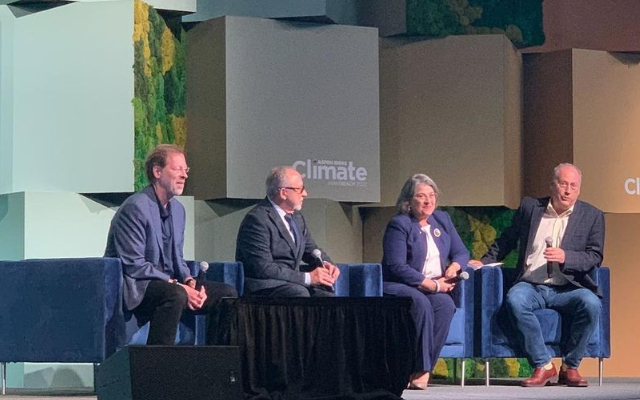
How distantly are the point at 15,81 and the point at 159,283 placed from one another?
6.87ft

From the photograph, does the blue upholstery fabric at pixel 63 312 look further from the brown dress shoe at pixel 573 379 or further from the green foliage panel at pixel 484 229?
the green foliage panel at pixel 484 229

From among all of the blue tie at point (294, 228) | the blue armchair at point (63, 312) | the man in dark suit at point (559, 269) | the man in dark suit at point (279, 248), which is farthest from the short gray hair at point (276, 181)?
the man in dark suit at point (559, 269)

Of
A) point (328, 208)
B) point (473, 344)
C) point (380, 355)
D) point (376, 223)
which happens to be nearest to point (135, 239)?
point (380, 355)

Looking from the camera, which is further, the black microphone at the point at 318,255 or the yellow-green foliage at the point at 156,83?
the yellow-green foliage at the point at 156,83

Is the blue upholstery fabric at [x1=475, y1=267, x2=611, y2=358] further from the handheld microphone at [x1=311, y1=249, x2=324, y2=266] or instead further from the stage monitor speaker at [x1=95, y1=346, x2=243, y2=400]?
the stage monitor speaker at [x1=95, y1=346, x2=243, y2=400]

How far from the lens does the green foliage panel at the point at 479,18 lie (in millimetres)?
8289

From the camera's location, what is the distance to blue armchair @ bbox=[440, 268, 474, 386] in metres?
6.31

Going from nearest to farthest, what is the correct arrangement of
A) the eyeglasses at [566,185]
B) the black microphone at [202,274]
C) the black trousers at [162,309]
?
the black trousers at [162,309]
the black microphone at [202,274]
the eyeglasses at [566,185]

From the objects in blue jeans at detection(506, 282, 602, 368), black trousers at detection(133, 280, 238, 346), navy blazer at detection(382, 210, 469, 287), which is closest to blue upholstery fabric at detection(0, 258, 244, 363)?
black trousers at detection(133, 280, 238, 346)

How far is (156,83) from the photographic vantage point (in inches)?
293

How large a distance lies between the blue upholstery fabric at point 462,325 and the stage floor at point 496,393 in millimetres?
184

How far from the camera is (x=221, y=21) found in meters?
7.66

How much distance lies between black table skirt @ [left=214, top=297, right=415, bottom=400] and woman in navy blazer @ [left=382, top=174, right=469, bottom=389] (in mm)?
1158

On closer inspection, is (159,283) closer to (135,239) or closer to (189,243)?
(135,239)
